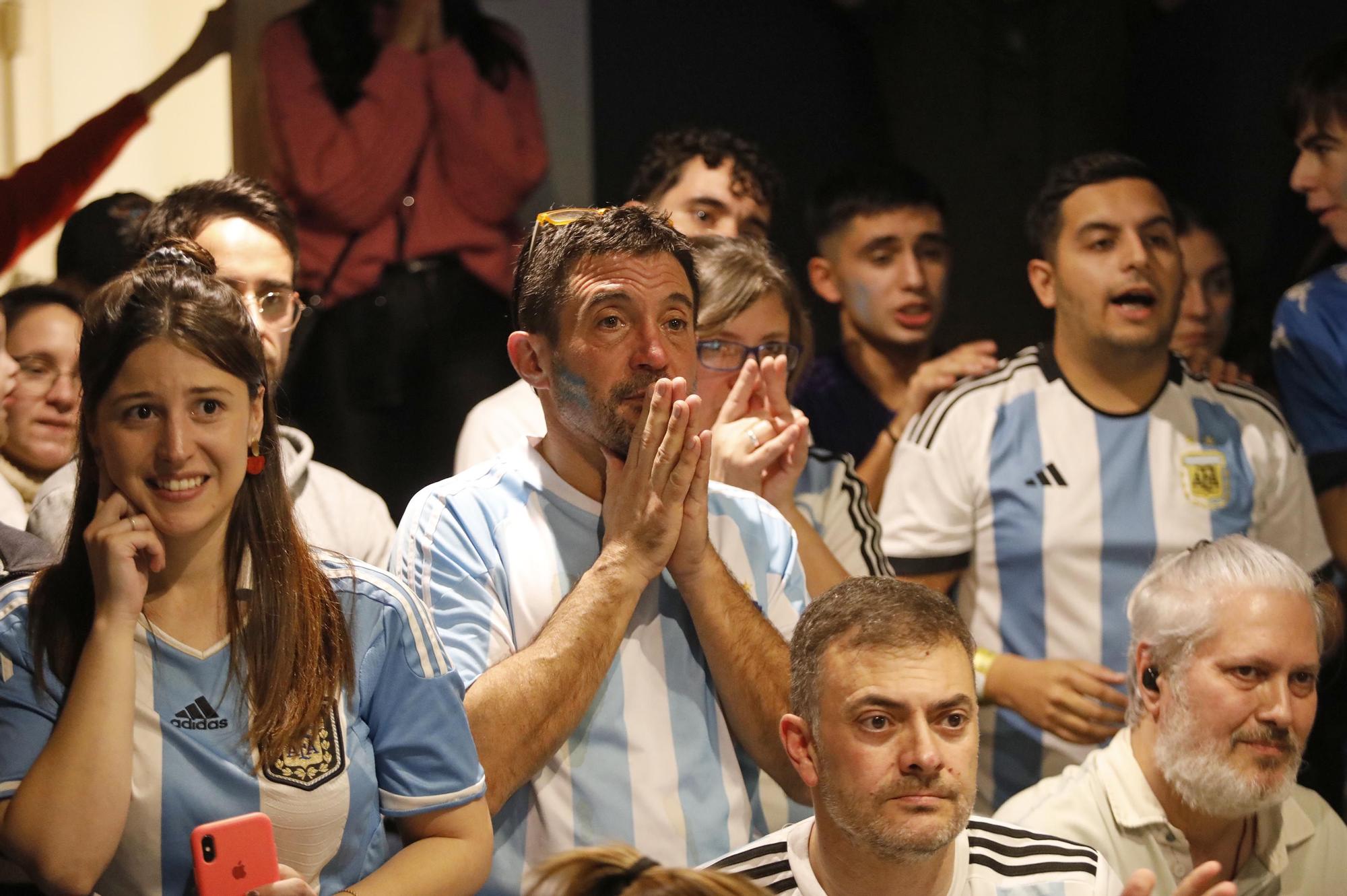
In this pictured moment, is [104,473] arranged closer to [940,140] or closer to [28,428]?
[28,428]

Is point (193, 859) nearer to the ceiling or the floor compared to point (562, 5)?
nearer to the floor

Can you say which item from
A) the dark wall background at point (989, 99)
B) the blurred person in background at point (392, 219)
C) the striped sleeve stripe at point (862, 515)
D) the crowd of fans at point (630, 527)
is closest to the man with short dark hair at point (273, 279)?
the crowd of fans at point (630, 527)

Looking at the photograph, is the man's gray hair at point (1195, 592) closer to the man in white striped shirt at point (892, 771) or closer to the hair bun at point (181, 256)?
the man in white striped shirt at point (892, 771)

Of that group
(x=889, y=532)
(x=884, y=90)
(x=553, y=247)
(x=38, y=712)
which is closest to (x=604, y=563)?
(x=553, y=247)

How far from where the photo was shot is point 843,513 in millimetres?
2816

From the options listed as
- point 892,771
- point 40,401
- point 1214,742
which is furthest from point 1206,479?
point 40,401

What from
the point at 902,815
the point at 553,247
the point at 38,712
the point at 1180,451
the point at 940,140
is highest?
the point at 940,140

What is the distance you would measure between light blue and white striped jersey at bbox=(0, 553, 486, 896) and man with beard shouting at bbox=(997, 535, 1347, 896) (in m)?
1.03

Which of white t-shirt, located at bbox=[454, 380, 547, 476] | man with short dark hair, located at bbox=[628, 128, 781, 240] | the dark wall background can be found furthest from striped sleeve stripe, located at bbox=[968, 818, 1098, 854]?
the dark wall background

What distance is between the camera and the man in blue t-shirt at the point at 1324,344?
3.05m

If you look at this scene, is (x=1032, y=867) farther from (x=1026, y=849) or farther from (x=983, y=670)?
(x=983, y=670)

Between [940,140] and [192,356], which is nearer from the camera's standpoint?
[192,356]

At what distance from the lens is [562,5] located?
370cm

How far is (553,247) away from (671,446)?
13.7 inches
